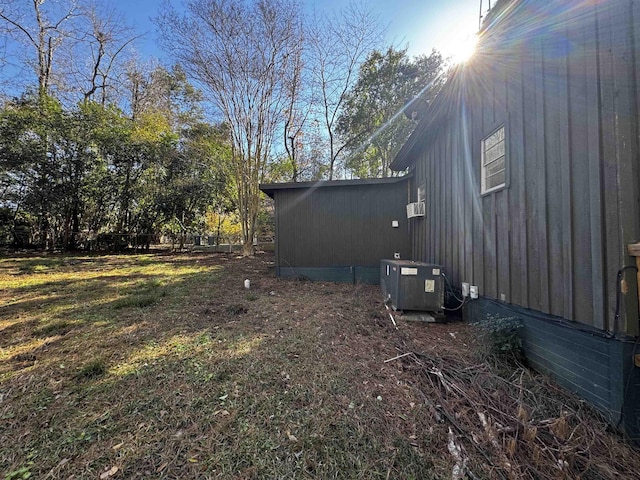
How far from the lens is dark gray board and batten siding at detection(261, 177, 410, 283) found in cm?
644

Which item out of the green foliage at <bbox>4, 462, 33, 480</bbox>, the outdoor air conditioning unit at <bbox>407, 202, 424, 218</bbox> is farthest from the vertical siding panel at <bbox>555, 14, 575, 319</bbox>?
the outdoor air conditioning unit at <bbox>407, 202, 424, 218</bbox>

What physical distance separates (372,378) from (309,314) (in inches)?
70.1

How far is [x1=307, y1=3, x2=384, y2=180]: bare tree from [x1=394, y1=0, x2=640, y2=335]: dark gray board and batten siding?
964cm

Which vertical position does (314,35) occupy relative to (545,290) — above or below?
above

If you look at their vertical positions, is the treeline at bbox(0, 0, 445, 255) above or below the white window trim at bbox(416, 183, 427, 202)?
above

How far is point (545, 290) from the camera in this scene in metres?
2.11

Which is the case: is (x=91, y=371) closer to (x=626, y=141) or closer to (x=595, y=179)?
(x=595, y=179)

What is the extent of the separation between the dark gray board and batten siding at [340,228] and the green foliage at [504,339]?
3.92m

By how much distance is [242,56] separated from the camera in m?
9.21

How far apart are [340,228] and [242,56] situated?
24.1 ft

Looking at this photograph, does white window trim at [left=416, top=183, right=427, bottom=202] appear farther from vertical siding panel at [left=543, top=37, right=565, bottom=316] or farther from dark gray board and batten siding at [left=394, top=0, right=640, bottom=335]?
vertical siding panel at [left=543, top=37, right=565, bottom=316]

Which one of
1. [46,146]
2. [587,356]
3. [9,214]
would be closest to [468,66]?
[587,356]

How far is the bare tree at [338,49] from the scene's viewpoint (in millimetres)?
10617

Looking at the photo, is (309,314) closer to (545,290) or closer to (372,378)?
(372,378)
